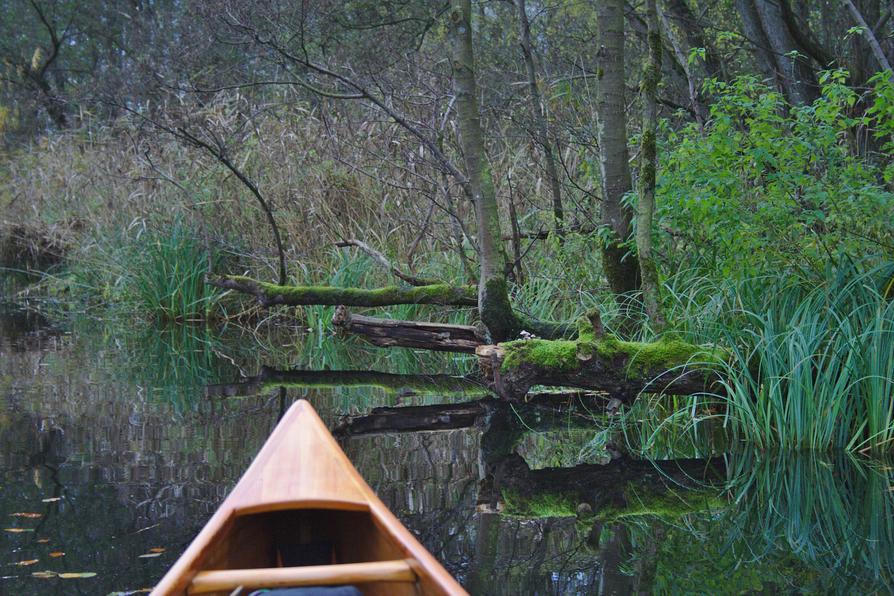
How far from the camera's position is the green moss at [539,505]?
4.50 meters

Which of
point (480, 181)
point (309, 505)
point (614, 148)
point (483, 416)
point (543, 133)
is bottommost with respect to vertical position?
point (309, 505)

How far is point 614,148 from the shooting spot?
7273 mm

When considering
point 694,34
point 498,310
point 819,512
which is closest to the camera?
point 819,512

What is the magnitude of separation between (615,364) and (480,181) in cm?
222

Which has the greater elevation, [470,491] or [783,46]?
[783,46]

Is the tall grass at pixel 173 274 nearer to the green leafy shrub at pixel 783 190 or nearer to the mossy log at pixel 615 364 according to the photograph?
the mossy log at pixel 615 364

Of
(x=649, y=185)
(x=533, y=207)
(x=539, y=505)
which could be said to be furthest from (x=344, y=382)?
(x=539, y=505)

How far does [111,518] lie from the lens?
14.3ft

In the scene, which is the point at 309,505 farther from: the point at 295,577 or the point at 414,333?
the point at 414,333

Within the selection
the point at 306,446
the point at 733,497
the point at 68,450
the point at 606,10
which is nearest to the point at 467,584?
the point at 306,446

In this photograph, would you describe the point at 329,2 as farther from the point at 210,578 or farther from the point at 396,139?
the point at 210,578

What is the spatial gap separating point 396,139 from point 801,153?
5816mm

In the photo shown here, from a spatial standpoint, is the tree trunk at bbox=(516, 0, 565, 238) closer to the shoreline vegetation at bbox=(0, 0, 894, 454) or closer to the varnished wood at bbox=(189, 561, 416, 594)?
the shoreline vegetation at bbox=(0, 0, 894, 454)

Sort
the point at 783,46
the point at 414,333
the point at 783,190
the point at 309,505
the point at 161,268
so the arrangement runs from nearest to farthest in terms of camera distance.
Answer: the point at 309,505 → the point at 783,190 → the point at 414,333 → the point at 783,46 → the point at 161,268
